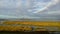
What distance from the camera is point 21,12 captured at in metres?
0.84

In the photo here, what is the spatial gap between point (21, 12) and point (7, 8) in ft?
0.42

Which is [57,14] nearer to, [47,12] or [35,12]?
[47,12]

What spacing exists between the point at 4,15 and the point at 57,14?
457 millimetres

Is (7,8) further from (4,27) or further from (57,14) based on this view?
(57,14)

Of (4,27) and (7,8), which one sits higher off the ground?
(7,8)

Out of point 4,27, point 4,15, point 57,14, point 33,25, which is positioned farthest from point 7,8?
point 57,14

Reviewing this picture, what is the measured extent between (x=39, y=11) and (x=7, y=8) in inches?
11.0

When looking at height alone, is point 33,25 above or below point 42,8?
below

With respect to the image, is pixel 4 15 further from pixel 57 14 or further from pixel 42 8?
pixel 57 14

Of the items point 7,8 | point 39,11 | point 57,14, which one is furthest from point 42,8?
point 7,8

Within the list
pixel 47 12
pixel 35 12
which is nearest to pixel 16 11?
pixel 35 12

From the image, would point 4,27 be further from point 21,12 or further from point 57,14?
point 57,14

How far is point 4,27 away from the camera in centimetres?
83

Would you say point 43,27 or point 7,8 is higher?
point 7,8
